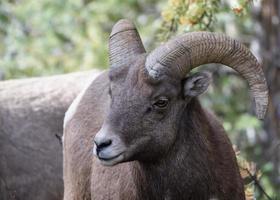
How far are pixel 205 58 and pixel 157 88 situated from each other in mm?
530

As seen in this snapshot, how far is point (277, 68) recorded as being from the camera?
17625 millimetres

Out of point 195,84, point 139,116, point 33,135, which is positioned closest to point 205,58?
point 195,84

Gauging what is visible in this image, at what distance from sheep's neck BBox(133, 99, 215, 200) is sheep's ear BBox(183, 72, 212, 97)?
7.5 inches

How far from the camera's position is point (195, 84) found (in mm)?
9031

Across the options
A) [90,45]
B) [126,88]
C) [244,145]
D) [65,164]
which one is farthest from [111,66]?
[244,145]

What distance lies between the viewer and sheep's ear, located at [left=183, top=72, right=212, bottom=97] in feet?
29.5

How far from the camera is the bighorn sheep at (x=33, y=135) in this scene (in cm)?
1266

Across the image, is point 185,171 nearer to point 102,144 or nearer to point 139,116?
point 139,116

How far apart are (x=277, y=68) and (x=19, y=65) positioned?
4.24 m

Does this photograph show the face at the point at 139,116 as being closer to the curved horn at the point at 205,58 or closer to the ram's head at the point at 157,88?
the ram's head at the point at 157,88

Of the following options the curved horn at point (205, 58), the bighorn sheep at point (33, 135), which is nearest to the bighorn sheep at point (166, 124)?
the curved horn at point (205, 58)

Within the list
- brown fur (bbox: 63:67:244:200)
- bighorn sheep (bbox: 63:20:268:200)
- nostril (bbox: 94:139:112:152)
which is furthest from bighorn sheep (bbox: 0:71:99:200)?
nostril (bbox: 94:139:112:152)

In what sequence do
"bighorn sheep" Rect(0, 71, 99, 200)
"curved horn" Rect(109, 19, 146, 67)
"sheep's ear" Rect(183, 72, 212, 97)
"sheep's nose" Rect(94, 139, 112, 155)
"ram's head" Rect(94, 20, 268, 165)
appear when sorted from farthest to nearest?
1. "bighorn sheep" Rect(0, 71, 99, 200)
2. "curved horn" Rect(109, 19, 146, 67)
3. "sheep's ear" Rect(183, 72, 212, 97)
4. "ram's head" Rect(94, 20, 268, 165)
5. "sheep's nose" Rect(94, 139, 112, 155)

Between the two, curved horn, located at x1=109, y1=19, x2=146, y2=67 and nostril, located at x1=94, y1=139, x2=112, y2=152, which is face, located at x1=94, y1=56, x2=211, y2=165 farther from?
curved horn, located at x1=109, y1=19, x2=146, y2=67
